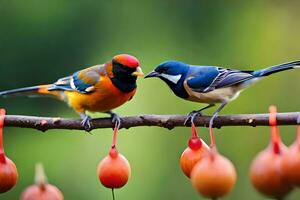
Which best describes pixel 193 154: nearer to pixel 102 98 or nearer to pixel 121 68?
pixel 121 68

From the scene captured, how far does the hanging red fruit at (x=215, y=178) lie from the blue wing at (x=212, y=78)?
1247mm

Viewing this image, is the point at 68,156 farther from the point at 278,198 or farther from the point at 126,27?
the point at 278,198

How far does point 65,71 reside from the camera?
739 cm

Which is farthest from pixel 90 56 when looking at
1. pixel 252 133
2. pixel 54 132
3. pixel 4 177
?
pixel 4 177

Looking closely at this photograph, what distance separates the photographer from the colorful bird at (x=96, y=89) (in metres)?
3.46

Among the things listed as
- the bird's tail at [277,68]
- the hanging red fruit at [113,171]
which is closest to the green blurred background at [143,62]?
the bird's tail at [277,68]

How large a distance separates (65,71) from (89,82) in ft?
12.4

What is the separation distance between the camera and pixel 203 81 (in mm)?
3365

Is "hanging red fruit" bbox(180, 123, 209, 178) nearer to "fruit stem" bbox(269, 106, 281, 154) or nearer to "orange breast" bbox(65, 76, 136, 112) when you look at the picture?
"fruit stem" bbox(269, 106, 281, 154)

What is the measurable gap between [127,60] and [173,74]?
0.25 m

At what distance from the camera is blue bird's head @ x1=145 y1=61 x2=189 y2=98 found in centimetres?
328

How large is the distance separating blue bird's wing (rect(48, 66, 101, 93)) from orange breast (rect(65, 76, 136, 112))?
29 mm

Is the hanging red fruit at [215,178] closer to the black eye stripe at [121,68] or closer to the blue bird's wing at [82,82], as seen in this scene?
the black eye stripe at [121,68]

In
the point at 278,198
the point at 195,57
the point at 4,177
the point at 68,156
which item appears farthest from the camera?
the point at 195,57
